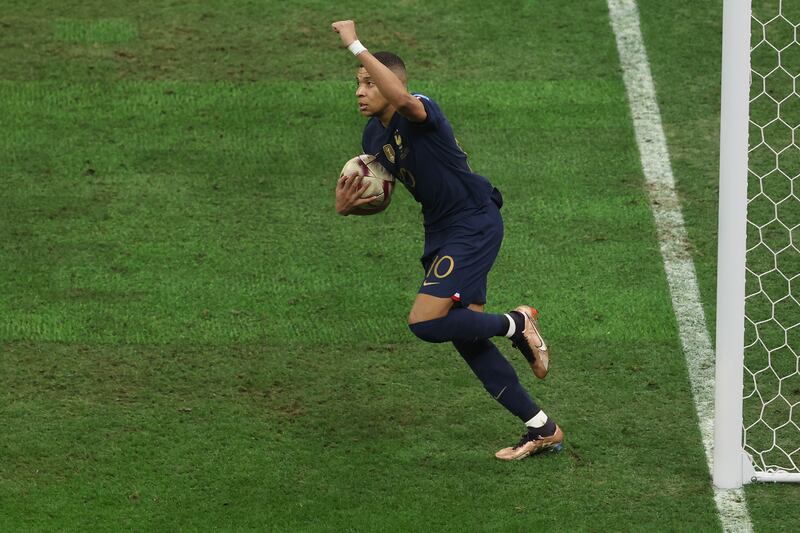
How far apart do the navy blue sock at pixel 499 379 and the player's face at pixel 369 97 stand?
1112 millimetres

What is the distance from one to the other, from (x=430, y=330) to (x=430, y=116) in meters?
0.94

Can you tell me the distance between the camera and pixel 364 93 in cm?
614

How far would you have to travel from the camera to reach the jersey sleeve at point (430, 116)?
19.9 feet

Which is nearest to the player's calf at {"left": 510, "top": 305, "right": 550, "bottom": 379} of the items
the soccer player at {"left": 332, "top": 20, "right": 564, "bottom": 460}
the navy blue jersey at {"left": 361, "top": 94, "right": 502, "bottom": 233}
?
the soccer player at {"left": 332, "top": 20, "right": 564, "bottom": 460}

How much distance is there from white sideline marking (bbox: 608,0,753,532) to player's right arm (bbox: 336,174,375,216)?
1.91 metres

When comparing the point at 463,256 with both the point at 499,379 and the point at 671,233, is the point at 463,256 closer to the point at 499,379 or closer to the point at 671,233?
the point at 499,379

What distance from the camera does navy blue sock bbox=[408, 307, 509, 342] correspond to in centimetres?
621

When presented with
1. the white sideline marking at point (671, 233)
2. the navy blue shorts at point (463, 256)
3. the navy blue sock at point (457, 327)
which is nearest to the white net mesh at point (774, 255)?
the white sideline marking at point (671, 233)

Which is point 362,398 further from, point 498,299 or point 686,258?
point 686,258

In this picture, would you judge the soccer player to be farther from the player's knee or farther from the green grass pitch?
the green grass pitch

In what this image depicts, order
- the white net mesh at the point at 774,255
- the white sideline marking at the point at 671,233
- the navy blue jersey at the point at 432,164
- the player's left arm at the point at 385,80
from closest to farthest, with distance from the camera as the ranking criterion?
the player's left arm at the point at 385,80 → the navy blue jersey at the point at 432,164 → the white sideline marking at the point at 671,233 → the white net mesh at the point at 774,255

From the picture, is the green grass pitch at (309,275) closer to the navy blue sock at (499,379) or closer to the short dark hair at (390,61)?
the navy blue sock at (499,379)

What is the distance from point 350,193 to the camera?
637 cm

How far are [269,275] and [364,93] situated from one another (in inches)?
82.1
